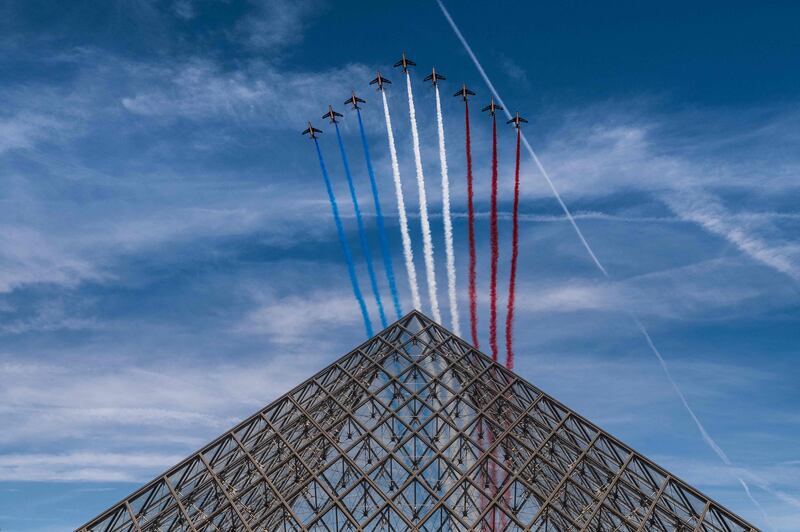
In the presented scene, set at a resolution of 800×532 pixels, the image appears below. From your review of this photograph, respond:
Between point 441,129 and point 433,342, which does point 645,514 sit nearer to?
point 433,342

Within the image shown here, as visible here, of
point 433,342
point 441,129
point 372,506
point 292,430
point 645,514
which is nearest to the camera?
point 645,514

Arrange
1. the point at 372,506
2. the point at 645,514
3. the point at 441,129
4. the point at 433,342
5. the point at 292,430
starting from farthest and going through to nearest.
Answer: the point at 441,129 < the point at 433,342 < the point at 292,430 < the point at 372,506 < the point at 645,514

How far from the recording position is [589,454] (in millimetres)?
36531

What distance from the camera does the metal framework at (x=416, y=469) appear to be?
3338 centimetres

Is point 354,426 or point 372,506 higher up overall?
point 354,426

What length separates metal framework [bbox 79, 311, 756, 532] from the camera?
1314 inches

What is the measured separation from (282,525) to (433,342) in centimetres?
1631

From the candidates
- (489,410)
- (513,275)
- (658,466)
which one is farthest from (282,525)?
(513,275)

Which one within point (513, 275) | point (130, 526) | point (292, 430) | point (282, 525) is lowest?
point (130, 526)

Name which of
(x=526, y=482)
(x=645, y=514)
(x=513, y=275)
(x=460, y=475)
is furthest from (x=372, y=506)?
(x=513, y=275)

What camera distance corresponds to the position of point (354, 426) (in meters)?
37.9

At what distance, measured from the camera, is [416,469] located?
3531cm

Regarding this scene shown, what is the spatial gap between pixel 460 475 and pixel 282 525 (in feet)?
37.7

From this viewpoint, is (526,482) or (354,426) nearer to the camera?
(526,482)
